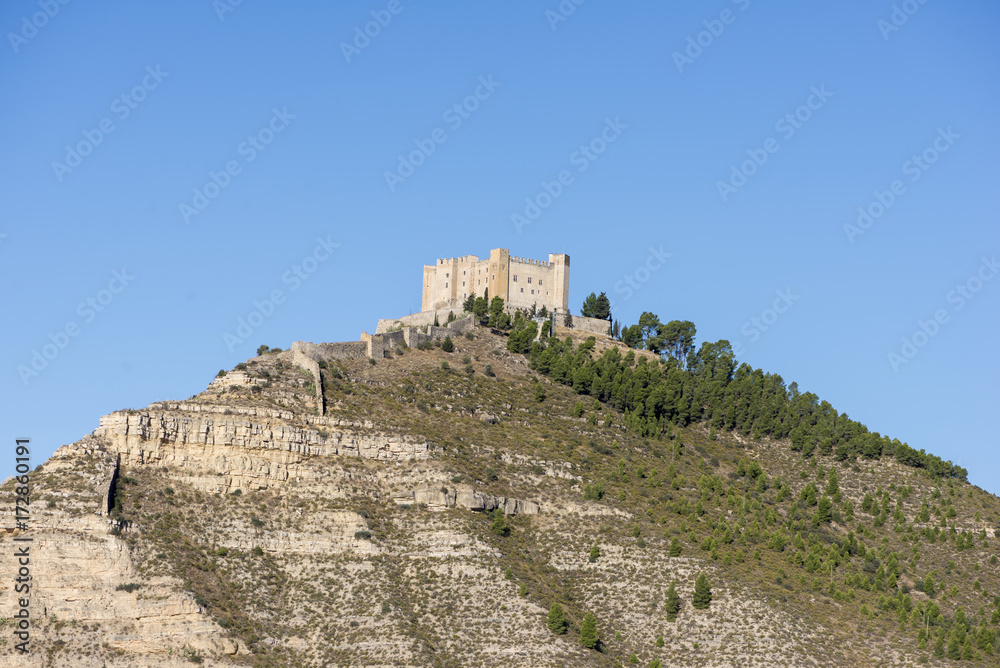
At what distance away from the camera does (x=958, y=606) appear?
90.6 m

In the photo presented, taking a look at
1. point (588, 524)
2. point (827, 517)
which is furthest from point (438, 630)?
point (827, 517)

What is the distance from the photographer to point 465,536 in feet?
287

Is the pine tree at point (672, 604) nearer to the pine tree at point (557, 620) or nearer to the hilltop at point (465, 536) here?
the hilltop at point (465, 536)

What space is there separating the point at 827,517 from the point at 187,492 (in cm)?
3839

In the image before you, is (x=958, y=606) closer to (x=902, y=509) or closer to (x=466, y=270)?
(x=902, y=509)

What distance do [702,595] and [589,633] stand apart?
23.4 feet

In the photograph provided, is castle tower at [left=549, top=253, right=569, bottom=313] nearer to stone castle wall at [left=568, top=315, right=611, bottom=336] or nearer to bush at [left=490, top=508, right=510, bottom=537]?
stone castle wall at [left=568, top=315, right=611, bottom=336]

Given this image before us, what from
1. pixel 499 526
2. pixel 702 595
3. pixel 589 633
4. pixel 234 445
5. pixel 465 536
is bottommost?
pixel 589 633

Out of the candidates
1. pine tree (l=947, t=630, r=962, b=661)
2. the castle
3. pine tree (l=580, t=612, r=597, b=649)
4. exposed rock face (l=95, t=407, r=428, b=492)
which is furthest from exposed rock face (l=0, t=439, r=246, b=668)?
the castle

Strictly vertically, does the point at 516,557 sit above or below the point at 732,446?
below

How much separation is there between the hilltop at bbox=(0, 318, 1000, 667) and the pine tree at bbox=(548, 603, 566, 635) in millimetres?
380

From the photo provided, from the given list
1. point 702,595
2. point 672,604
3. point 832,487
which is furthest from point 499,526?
point 832,487

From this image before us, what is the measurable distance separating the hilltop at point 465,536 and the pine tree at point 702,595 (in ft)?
1.09

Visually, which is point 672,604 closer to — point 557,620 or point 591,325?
point 557,620
